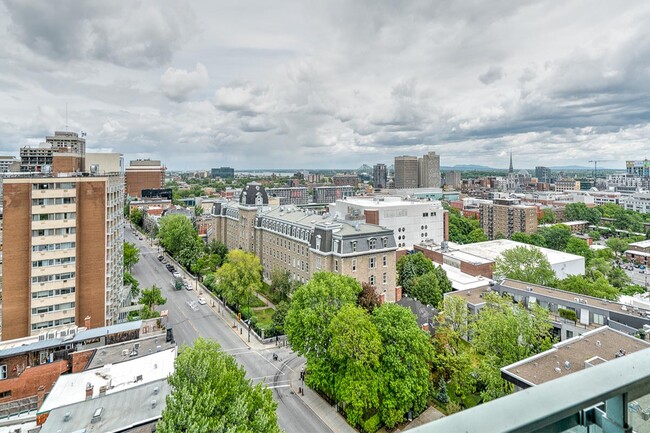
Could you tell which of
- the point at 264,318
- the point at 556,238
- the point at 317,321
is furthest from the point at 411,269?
the point at 556,238

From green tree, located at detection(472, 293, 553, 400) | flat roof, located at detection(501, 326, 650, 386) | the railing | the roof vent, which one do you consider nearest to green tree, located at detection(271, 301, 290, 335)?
green tree, located at detection(472, 293, 553, 400)

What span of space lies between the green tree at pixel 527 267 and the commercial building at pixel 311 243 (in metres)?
13.7

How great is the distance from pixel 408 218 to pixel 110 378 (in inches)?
2460

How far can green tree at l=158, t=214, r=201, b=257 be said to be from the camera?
66.1 metres

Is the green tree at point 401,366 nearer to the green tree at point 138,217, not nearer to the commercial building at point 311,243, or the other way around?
the commercial building at point 311,243

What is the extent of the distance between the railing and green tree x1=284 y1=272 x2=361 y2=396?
2331 cm

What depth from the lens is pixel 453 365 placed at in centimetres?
2536

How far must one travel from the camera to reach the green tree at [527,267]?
43.1 metres

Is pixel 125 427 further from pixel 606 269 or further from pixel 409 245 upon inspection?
pixel 409 245

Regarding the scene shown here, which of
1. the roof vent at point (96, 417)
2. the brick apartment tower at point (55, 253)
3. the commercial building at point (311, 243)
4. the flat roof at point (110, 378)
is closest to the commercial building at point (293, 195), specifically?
the commercial building at point (311, 243)

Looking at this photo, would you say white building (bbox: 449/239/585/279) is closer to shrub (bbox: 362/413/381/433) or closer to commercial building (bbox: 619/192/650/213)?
shrub (bbox: 362/413/381/433)

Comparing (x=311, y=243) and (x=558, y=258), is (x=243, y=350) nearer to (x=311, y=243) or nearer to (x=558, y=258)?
(x=311, y=243)

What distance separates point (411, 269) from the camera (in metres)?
47.2

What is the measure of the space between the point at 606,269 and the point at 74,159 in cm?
6662
